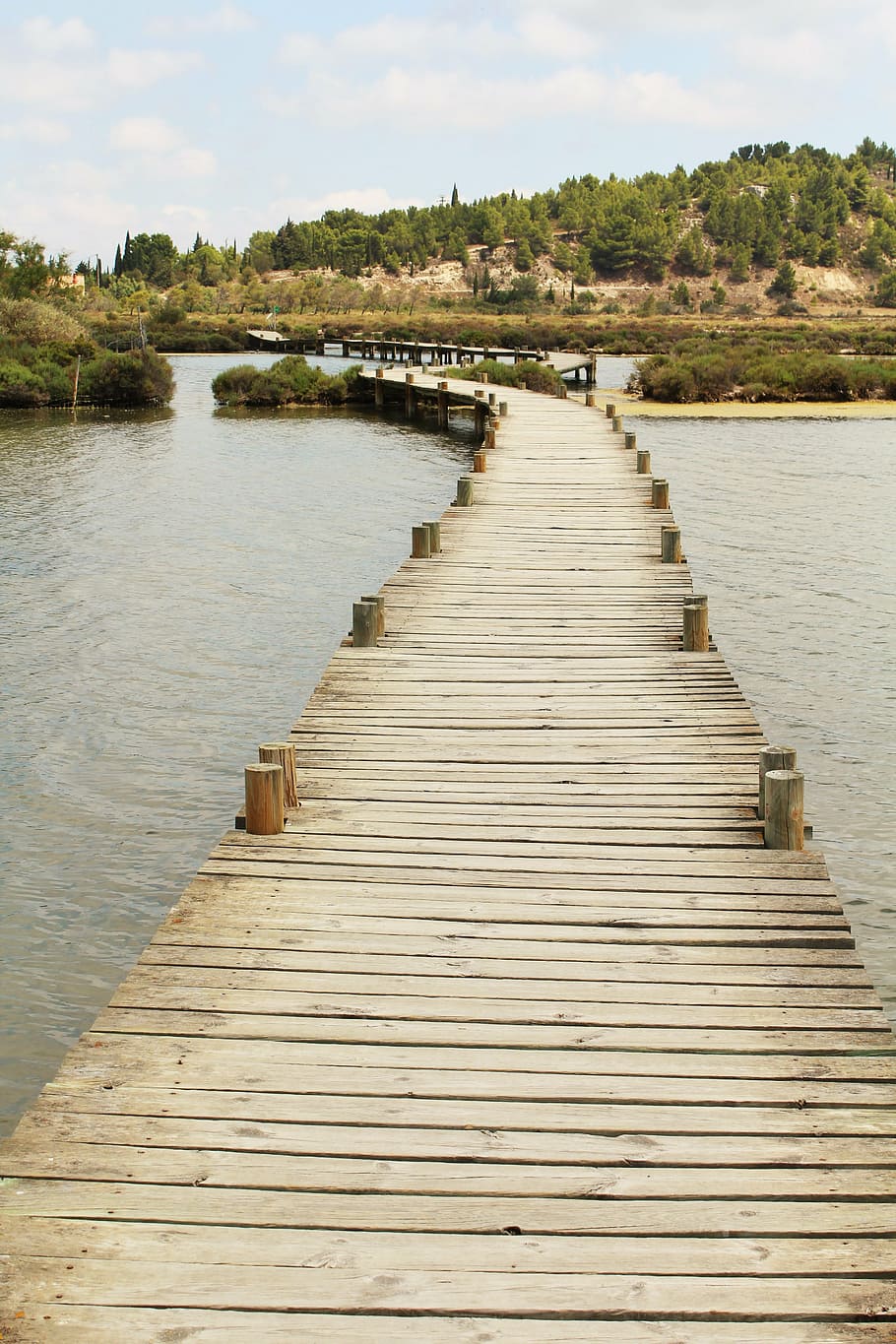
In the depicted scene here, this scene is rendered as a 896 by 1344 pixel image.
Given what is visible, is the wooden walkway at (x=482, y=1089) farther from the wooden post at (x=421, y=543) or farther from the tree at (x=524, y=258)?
the tree at (x=524, y=258)

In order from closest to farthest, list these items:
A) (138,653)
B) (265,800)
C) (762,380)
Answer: (265,800), (138,653), (762,380)

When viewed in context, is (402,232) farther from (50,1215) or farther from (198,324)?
(50,1215)

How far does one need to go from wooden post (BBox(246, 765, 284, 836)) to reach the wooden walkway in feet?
0.32

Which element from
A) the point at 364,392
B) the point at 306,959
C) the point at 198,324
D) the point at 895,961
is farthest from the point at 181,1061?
the point at 198,324

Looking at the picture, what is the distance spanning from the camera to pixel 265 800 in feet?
19.2

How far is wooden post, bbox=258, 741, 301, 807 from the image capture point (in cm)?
597

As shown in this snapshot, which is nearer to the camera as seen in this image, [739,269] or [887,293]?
[887,293]

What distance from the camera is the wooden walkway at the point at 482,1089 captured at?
314 cm

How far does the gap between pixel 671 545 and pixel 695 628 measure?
292 cm

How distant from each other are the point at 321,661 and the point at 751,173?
16211 cm

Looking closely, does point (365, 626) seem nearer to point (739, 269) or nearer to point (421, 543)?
point (421, 543)

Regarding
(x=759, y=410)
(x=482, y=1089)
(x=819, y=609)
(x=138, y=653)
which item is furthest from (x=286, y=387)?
(x=482, y=1089)

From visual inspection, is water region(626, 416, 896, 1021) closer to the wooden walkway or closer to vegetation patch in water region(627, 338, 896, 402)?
the wooden walkway

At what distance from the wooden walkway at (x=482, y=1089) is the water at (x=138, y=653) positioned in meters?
1.57
